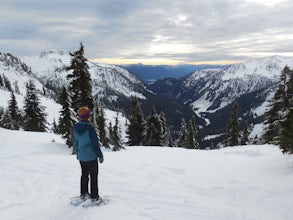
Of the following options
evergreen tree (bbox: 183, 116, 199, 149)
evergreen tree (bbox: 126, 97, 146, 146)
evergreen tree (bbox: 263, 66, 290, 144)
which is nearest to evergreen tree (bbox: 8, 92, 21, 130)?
evergreen tree (bbox: 126, 97, 146, 146)

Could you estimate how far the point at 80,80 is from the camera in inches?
1117

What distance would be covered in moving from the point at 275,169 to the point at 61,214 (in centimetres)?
978

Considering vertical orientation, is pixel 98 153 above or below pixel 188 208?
above

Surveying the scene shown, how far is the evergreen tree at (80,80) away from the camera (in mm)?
28031

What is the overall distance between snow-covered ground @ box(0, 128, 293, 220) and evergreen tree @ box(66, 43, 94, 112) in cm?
1288

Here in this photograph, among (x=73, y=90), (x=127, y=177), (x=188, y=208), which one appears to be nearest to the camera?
(x=188, y=208)

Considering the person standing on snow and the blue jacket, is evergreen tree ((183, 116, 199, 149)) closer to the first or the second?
the person standing on snow

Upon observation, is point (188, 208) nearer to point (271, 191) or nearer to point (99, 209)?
point (99, 209)

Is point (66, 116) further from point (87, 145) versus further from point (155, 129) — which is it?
point (87, 145)

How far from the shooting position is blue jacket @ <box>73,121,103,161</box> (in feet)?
25.5

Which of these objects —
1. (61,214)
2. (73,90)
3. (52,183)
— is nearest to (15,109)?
(73,90)

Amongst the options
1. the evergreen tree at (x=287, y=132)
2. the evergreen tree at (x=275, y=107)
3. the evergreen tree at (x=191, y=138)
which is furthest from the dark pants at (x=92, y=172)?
the evergreen tree at (x=191, y=138)

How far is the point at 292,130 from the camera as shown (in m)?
12.0

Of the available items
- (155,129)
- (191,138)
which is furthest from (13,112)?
(191,138)
